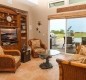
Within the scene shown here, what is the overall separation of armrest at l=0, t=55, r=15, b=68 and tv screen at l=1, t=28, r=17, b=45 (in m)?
1.85

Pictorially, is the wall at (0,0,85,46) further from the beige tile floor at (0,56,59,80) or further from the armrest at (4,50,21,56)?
the beige tile floor at (0,56,59,80)

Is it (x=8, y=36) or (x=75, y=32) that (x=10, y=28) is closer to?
(x=8, y=36)

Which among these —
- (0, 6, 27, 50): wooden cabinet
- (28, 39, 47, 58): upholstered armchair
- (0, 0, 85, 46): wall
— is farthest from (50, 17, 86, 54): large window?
(0, 6, 27, 50): wooden cabinet

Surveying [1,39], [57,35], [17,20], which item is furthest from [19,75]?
[57,35]

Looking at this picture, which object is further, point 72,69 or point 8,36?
point 8,36

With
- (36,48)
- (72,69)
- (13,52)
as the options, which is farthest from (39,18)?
(72,69)

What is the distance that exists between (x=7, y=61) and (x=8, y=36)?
215cm

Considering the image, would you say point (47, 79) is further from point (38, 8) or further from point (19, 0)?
point (38, 8)

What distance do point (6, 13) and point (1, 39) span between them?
1293 mm

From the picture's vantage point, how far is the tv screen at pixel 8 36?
239 inches

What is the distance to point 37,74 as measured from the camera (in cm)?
426

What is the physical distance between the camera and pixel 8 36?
6.29m

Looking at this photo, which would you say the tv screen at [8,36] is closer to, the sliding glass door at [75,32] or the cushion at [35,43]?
the cushion at [35,43]

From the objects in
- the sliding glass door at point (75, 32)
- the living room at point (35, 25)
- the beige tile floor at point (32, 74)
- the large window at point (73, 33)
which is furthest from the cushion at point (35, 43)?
the beige tile floor at point (32, 74)
